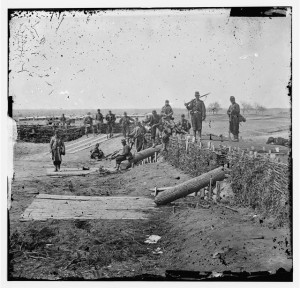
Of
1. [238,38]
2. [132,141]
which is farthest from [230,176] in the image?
[238,38]

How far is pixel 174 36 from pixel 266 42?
5.77ft

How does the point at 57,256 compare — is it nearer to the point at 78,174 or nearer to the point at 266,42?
the point at 78,174

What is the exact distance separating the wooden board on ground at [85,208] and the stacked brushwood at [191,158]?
3.25 ft

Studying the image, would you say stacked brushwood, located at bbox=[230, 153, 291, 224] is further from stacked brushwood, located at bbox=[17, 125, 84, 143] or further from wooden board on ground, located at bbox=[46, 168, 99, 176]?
stacked brushwood, located at bbox=[17, 125, 84, 143]

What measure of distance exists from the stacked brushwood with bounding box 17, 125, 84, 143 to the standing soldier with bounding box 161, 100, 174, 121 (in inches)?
64.6

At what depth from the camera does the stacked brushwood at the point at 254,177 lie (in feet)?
29.0

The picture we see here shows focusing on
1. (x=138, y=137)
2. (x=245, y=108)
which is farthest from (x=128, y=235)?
(x=245, y=108)

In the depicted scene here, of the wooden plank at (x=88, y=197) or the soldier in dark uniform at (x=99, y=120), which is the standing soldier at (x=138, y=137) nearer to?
the soldier in dark uniform at (x=99, y=120)

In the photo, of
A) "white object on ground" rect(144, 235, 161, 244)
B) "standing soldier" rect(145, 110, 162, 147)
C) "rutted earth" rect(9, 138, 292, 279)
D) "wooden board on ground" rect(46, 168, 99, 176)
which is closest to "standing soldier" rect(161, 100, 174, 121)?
"standing soldier" rect(145, 110, 162, 147)

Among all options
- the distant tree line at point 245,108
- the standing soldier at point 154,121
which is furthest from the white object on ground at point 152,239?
the distant tree line at point 245,108

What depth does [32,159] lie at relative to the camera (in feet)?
30.6

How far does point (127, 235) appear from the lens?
9055mm

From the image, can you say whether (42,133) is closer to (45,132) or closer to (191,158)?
(45,132)

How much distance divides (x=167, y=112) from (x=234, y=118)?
1.32 metres
